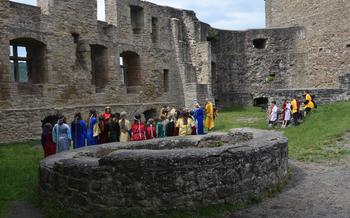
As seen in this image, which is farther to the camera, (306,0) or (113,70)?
(306,0)

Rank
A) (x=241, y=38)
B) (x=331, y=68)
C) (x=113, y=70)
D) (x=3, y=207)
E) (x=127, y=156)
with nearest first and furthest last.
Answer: (x=127, y=156)
(x=3, y=207)
(x=113, y=70)
(x=331, y=68)
(x=241, y=38)

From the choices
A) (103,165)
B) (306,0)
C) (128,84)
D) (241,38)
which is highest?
(306,0)

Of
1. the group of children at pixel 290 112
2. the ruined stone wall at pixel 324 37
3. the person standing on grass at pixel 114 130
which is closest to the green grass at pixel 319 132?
the group of children at pixel 290 112

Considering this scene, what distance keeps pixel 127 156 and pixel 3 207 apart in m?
2.32

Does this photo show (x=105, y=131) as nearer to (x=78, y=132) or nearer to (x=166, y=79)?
(x=78, y=132)

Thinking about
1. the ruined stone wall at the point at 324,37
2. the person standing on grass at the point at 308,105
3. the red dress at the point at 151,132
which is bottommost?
the red dress at the point at 151,132

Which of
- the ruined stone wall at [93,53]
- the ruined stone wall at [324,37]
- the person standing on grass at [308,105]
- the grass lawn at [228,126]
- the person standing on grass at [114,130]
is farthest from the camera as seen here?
the ruined stone wall at [324,37]

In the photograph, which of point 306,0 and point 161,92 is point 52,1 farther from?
point 306,0

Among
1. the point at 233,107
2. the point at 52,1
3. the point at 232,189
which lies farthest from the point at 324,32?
the point at 232,189

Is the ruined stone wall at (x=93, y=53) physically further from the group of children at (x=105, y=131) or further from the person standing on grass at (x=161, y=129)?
the person standing on grass at (x=161, y=129)

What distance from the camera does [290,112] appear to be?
1483cm

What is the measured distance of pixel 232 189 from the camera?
558 centimetres

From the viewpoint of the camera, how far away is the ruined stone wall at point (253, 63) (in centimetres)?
2558

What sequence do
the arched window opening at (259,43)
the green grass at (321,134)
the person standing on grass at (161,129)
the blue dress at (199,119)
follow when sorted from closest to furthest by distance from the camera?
the green grass at (321,134) < the person standing on grass at (161,129) < the blue dress at (199,119) < the arched window opening at (259,43)
